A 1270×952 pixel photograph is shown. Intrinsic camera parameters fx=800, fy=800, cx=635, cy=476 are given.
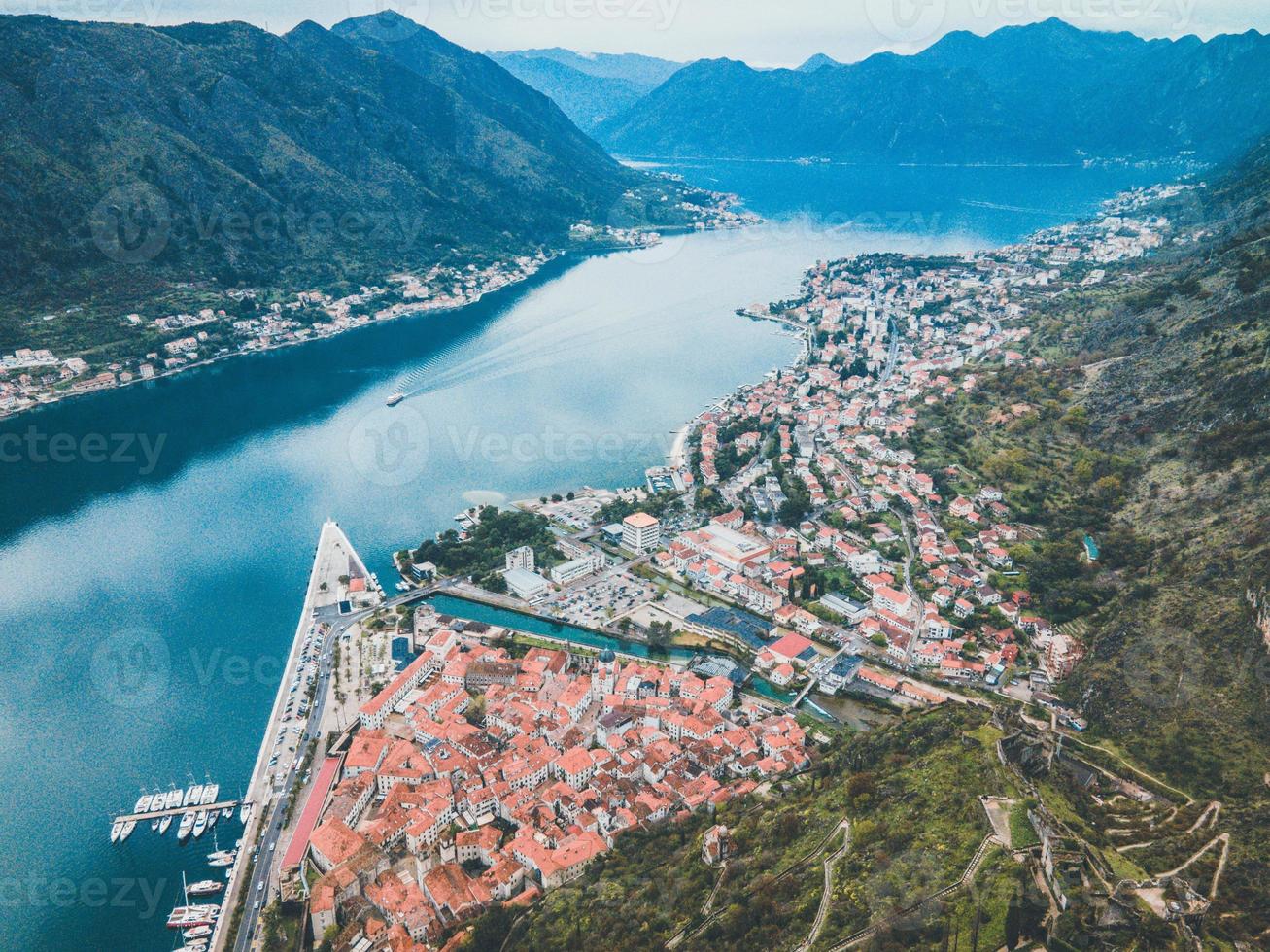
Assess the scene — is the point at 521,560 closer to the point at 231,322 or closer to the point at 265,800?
the point at 265,800

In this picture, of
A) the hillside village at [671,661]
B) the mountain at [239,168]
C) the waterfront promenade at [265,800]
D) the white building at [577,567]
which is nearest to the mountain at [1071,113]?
the mountain at [239,168]

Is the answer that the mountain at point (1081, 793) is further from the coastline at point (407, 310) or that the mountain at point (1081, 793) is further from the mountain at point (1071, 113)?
the mountain at point (1071, 113)

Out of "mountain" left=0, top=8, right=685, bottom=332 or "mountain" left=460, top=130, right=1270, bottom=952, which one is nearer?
"mountain" left=460, top=130, right=1270, bottom=952

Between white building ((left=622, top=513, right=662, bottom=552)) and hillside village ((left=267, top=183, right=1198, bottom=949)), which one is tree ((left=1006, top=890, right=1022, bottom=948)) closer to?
hillside village ((left=267, top=183, right=1198, bottom=949))

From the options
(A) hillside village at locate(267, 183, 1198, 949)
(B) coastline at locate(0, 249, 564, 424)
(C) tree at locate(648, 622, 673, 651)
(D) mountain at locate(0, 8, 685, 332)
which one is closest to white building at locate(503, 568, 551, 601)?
(A) hillside village at locate(267, 183, 1198, 949)

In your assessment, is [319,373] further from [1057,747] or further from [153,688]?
[1057,747]

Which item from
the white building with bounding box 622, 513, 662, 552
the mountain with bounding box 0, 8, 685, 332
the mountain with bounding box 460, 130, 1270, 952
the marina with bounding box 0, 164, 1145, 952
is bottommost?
the marina with bounding box 0, 164, 1145, 952

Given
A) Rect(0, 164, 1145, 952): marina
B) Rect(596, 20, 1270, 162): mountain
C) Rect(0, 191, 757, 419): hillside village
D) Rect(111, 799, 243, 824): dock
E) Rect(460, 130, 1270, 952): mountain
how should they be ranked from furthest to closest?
1. Rect(596, 20, 1270, 162): mountain
2. Rect(0, 191, 757, 419): hillside village
3. Rect(0, 164, 1145, 952): marina
4. Rect(111, 799, 243, 824): dock
5. Rect(460, 130, 1270, 952): mountain
